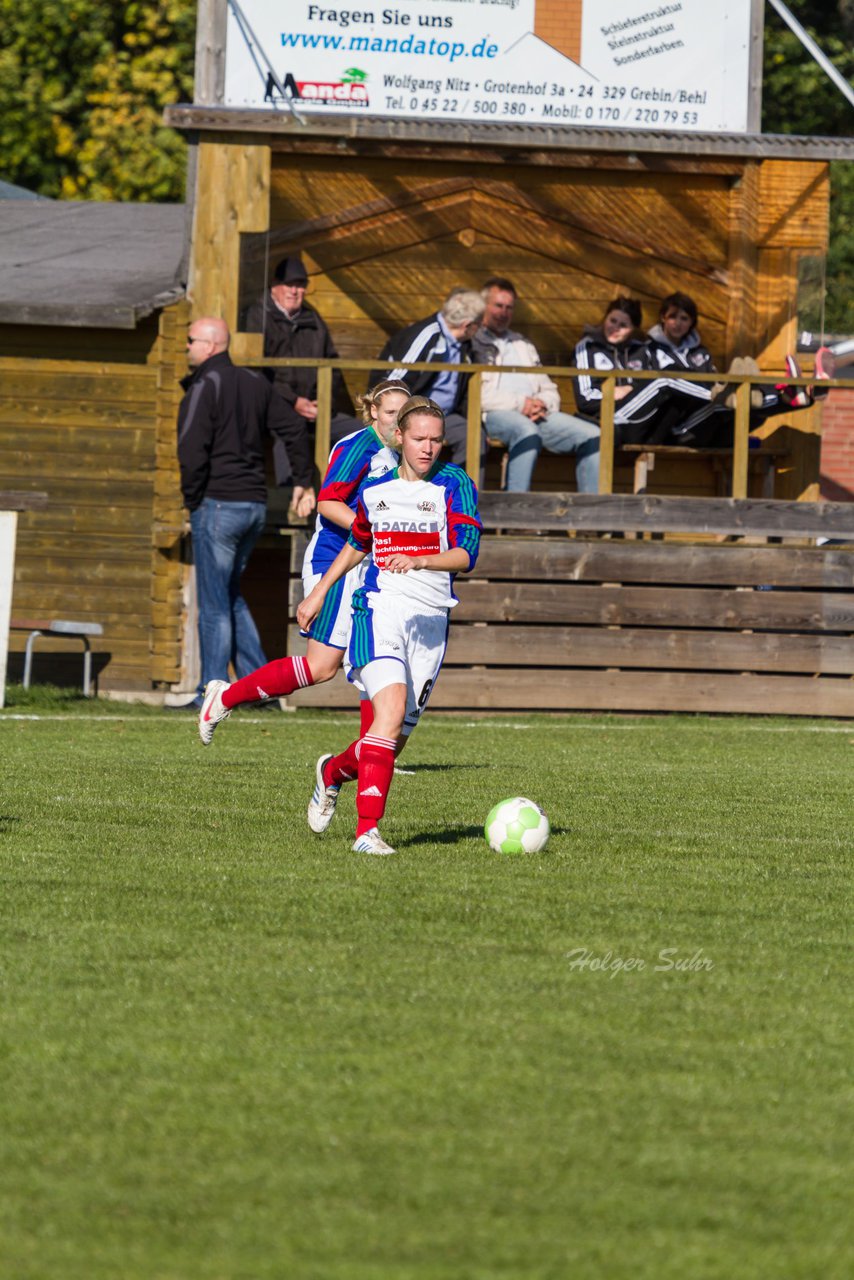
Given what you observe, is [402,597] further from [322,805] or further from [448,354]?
[448,354]

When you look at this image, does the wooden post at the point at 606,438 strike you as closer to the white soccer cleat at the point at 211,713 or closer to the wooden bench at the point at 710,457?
the wooden bench at the point at 710,457

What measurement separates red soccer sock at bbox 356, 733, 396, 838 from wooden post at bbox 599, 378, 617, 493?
768 cm

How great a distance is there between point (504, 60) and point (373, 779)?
372 inches

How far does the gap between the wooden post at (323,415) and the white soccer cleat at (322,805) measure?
7.15 meters

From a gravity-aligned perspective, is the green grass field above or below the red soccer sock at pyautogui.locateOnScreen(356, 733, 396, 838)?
below

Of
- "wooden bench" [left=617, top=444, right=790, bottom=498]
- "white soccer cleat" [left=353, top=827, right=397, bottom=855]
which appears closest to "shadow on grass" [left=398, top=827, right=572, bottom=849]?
"white soccer cleat" [left=353, top=827, right=397, bottom=855]

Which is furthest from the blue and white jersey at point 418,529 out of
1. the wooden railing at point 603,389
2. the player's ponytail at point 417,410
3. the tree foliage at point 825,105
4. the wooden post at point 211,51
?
the tree foliage at point 825,105

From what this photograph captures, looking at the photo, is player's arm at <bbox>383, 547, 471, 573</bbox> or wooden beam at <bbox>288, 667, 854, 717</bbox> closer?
player's arm at <bbox>383, 547, 471, 573</bbox>

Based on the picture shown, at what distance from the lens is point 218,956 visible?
507 cm

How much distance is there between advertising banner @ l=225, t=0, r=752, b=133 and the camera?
579 inches

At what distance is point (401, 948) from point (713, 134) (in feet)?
36.4

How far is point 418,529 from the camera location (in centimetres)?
725

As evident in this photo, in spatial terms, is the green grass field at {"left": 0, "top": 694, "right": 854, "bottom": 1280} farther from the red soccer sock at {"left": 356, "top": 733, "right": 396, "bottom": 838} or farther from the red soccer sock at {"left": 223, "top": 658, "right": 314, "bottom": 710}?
the red soccer sock at {"left": 223, "top": 658, "right": 314, "bottom": 710}

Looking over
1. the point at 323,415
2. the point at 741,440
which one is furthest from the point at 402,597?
the point at 741,440
